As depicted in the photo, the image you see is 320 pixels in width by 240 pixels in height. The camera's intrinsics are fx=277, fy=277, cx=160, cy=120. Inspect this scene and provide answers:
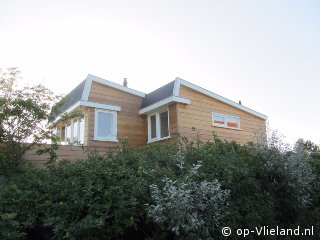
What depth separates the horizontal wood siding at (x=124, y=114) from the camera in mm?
13012

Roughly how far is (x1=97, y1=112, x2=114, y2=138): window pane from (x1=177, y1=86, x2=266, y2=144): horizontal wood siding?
11.0ft

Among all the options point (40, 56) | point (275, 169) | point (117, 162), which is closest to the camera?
point (117, 162)

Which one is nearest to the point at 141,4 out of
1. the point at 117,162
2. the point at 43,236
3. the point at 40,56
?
the point at 40,56

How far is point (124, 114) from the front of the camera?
14078 millimetres

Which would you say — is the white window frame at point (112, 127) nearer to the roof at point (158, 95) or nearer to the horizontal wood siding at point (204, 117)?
the roof at point (158, 95)

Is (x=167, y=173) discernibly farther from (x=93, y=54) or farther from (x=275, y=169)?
(x=93, y=54)

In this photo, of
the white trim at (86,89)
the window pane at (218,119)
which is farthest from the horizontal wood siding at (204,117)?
the white trim at (86,89)

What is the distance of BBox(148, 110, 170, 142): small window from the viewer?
45.1 ft

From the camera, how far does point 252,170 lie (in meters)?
6.06

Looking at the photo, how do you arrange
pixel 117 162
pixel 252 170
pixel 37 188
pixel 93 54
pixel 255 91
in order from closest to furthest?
1. pixel 37 188
2. pixel 117 162
3. pixel 252 170
4. pixel 93 54
5. pixel 255 91

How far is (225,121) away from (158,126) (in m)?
3.93

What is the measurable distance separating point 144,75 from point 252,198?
302 inches

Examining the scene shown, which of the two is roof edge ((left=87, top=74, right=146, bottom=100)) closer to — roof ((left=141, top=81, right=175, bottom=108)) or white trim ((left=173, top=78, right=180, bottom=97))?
roof ((left=141, top=81, right=175, bottom=108))

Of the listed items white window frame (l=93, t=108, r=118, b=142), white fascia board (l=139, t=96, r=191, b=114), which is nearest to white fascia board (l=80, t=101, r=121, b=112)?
white window frame (l=93, t=108, r=118, b=142)
